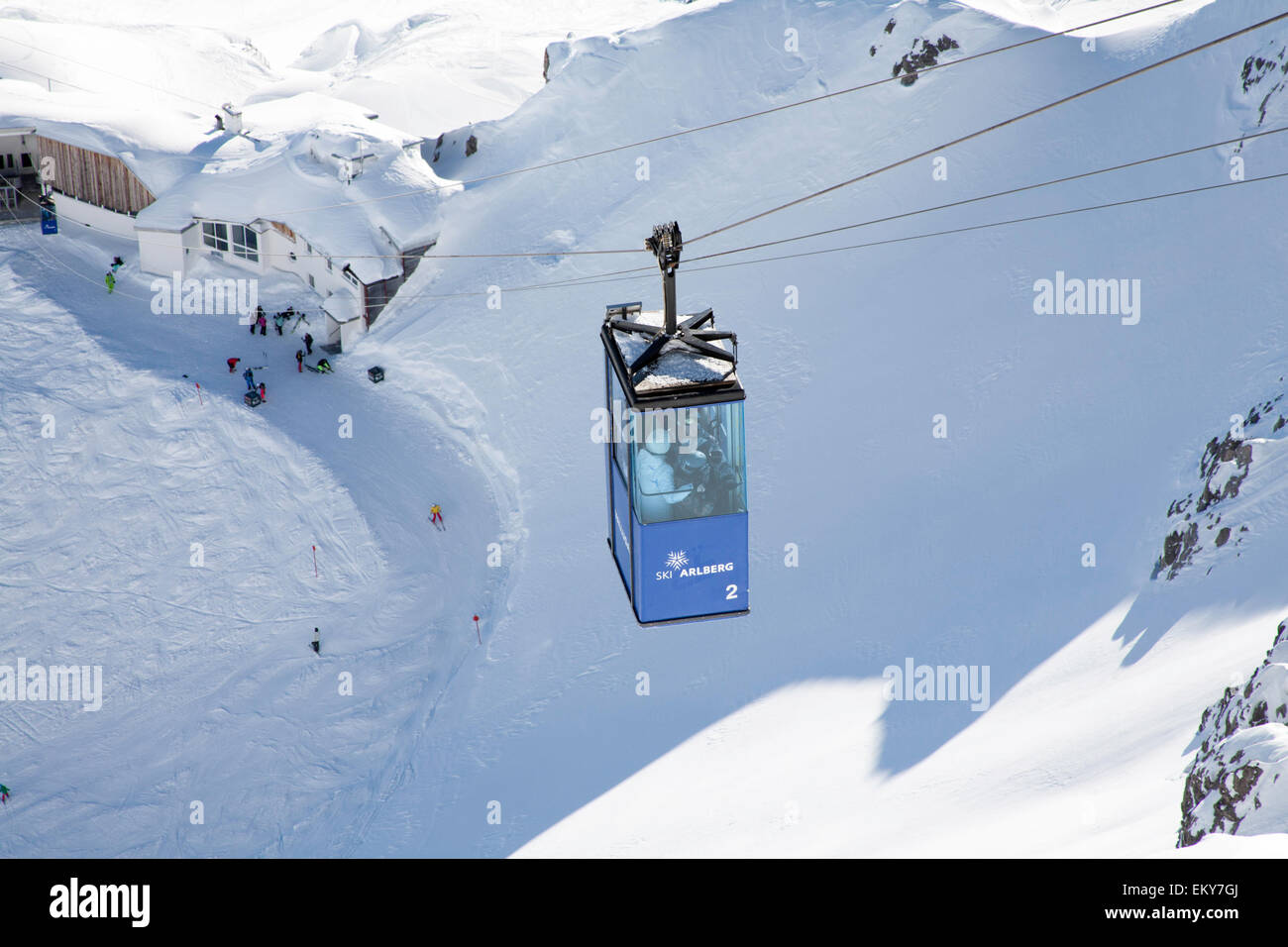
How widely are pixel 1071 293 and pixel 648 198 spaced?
1320 centimetres

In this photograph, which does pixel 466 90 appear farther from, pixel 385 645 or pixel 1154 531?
pixel 1154 531

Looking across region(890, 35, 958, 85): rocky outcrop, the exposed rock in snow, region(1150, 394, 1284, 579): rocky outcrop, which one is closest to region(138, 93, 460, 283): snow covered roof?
region(890, 35, 958, 85): rocky outcrop

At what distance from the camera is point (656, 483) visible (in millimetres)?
18844

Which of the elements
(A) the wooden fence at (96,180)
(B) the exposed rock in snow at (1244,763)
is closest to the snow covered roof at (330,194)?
(A) the wooden fence at (96,180)

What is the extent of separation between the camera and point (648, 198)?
4612 cm

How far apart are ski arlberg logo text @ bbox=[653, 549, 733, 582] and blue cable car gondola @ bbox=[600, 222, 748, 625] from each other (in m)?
0.01

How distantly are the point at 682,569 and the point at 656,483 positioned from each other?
1.15m

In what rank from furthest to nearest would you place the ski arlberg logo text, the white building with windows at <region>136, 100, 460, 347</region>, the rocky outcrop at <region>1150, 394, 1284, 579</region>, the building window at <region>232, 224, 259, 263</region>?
the building window at <region>232, 224, 259, 263</region> < the white building with windows at <region>136, 100, 460, 347</region> < the rocky outcrop at <region>1150, 394, 1284, 579</region> < the ski arlberg logo text

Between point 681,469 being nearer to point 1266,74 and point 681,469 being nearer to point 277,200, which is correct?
point 277,200

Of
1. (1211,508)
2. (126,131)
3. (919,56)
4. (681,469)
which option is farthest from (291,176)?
(681,469)

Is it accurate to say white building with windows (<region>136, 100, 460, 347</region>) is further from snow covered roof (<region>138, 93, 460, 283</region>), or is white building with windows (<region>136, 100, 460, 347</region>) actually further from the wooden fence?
the wooden fence

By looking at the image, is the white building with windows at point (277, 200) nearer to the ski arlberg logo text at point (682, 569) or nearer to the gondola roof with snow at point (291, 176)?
the gondola roof with snow at point (291, 176)

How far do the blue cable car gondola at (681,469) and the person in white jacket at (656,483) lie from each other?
1 centimetres

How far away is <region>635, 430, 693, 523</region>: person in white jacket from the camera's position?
61.2 feet
